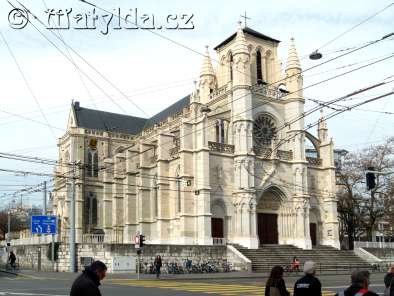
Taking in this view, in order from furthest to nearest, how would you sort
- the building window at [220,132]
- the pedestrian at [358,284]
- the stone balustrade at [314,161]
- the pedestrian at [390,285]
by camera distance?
the stone balustrade at [314,161] → the building window at [220,132] → the pedestrian at [390,285] → the pedestrian at [358,284]

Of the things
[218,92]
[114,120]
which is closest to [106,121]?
[114,120]

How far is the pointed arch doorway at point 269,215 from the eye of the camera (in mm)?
48475

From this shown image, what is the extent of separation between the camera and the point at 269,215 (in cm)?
4928

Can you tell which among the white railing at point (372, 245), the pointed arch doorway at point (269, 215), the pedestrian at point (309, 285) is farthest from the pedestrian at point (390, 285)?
the white railing at point (372, 245)

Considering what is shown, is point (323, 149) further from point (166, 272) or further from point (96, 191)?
point (96, 191)

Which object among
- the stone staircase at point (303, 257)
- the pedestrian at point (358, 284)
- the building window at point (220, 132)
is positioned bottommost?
the stone staircase at point (303, 257)

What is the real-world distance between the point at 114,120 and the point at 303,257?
4014 centimetres

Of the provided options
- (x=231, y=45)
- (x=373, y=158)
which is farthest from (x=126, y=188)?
(x=373, y=158)

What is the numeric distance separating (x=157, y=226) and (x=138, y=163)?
10.3 meters

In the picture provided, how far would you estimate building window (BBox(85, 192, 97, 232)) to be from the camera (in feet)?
216

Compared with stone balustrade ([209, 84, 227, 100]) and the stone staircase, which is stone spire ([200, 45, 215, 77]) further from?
the stone staircase

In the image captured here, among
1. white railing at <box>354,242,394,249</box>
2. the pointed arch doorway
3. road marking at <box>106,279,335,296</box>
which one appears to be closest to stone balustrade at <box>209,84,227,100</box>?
the pointed arch doorway

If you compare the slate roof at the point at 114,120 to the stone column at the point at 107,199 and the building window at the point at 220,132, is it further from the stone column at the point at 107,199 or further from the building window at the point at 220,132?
the building window at the point at 220,132

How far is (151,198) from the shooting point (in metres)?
53.0
